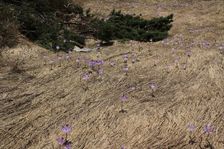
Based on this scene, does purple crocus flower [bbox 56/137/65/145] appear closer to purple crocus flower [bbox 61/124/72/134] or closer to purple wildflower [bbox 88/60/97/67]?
purple crocus flower [bbox 61/124/72/134]

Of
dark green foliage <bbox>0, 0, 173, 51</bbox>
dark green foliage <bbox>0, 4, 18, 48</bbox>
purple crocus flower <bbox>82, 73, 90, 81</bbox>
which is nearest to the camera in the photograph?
purple crocus flower <bbox>82, 73, 90, 81</bbox>

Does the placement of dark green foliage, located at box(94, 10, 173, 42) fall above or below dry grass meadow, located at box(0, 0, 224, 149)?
below

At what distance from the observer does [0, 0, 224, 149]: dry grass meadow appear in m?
3.97

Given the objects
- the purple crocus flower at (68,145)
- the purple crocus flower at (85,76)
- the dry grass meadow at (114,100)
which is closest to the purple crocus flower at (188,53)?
the dry grass meadow at (114,100)

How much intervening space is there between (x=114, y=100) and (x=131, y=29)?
3.94 m

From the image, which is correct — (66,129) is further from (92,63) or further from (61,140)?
(92,63)

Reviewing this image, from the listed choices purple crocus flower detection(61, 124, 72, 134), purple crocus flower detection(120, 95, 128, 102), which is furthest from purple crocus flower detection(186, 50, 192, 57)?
purple crocus flower detection(61, 124, 72, 134)

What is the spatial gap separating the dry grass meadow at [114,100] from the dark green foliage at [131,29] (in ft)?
2.55

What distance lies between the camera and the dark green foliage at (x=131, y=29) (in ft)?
25.8

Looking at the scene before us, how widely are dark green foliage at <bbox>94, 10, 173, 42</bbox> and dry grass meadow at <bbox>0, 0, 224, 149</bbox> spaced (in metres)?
0.78

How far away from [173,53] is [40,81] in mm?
2665

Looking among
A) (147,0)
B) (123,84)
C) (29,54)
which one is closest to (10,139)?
(123,84)

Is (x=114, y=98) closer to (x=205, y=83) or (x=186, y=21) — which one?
(x=205, y=83)

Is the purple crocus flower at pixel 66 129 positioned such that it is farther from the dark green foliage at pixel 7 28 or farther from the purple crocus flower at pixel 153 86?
the dark green foliage at pixel 7 28
